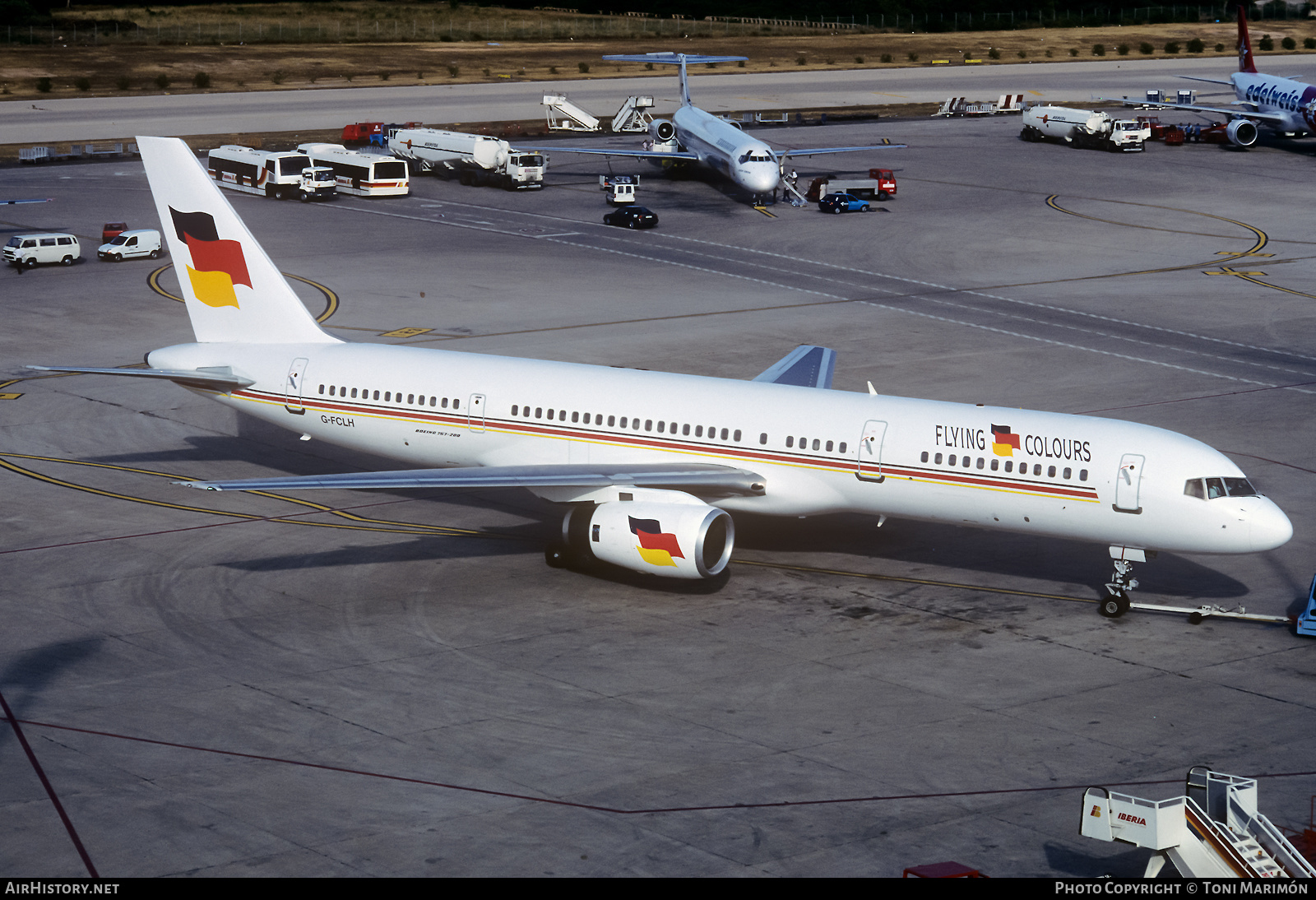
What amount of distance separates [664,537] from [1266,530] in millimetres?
13890

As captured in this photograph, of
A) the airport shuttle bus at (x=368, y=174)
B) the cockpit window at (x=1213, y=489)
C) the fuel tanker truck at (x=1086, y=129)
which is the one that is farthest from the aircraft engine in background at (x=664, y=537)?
the fuel tanker truck at (x=1086, y=129)

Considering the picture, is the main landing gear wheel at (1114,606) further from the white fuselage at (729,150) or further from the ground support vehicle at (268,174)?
the ground support vehicle at (268,174)

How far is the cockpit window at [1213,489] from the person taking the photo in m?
34.7

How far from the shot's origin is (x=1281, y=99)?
12138cm

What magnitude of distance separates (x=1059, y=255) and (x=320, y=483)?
59.0m

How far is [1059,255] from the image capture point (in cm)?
8444

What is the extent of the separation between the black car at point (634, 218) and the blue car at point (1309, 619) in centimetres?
6138

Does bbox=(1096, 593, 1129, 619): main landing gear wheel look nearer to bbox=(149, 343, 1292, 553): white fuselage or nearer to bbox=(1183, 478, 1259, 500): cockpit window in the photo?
bbox=(149, 343, 1292, 553): white fuselage

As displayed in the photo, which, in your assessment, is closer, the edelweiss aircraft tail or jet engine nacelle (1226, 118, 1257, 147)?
the edelweiss aircraft tail

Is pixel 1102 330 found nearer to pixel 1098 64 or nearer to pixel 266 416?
pixel 266 416

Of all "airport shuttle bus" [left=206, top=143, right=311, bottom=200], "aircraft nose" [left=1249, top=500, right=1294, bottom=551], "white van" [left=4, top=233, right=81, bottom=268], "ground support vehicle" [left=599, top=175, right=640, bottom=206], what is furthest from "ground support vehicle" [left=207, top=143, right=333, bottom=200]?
"aircraft nose" [left=1249, top=500, right=1294, bottom=551]

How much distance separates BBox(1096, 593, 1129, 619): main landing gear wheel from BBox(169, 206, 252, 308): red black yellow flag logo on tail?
25.2 meters

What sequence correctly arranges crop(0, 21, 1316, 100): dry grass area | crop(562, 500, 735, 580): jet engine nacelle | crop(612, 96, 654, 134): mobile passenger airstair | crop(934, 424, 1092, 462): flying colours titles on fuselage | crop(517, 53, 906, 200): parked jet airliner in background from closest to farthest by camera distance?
1. crop(934, 424, 1092, 462): flying colours titles on fuselage
2. crop(562, 500, 735, 580): jet engine nacelle
3. crop(517, 53, 906, 200): parked jet airliner in background
4. crop(612, 96, 654, 134): mobile passenger airstair
5. crop(0, 21, 1316, 100): dry grass area

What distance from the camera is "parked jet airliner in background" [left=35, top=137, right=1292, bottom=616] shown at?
35.4 meters
